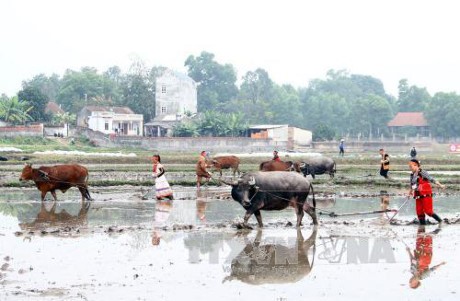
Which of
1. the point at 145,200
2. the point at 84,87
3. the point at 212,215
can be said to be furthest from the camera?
the point at 84,87

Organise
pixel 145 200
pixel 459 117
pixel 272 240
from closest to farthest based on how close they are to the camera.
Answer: pixel 272 240 → pixel 145 200 → pixel 459 117

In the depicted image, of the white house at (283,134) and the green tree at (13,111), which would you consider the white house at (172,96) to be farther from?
the green tree at (13,111)

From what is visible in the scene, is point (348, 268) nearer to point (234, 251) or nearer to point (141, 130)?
point (234, 251)

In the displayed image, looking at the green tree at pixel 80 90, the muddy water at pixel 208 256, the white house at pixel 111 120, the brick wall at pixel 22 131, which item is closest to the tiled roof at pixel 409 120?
the white house at pixel 111 120

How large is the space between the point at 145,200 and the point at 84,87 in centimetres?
9482

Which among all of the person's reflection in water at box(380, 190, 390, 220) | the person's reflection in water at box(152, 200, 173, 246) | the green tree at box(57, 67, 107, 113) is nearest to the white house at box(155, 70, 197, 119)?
the green tree at box(57, 67, 107, 113)

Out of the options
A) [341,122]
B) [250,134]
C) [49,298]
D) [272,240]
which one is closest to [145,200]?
[272,240]

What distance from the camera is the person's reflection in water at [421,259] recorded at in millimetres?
13828

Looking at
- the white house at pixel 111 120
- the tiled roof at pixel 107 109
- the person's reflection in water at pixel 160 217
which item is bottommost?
the person's reflection in water at pixel 160 217

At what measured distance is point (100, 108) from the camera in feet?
316

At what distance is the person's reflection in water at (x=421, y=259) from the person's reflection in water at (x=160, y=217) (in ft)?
18.5

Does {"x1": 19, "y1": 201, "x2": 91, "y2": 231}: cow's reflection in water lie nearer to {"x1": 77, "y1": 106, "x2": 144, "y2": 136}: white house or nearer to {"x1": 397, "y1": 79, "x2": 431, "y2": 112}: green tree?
{"x1": 77, "y1": 106, "x2": 144, "y2": 136}: white house

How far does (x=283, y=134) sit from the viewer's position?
94375 millimetres

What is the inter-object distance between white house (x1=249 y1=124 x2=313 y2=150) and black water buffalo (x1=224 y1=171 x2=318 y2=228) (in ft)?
225
